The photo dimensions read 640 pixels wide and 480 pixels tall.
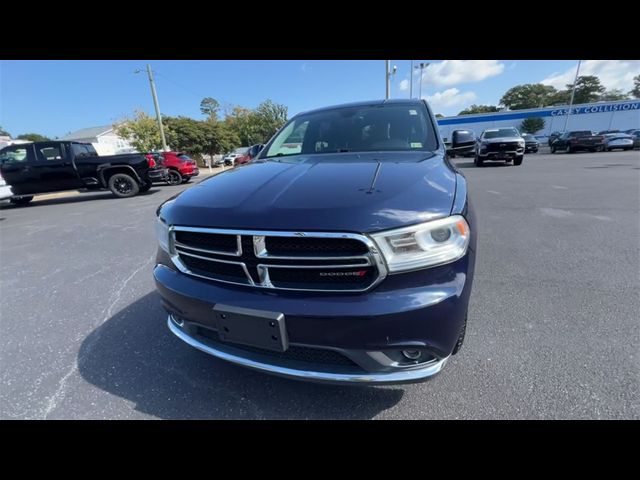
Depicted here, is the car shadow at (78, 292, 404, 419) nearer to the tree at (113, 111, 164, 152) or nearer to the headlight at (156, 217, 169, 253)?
the headlight at (156, 217, 169, 253)

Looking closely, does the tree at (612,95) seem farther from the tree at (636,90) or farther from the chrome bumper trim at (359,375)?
the chrome bumper trim at (359,375)

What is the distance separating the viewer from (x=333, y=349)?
1358mm

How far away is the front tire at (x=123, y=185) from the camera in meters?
10.0

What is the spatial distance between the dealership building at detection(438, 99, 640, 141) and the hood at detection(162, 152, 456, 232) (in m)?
38.0

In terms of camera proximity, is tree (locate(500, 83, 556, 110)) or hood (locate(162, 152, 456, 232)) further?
tree (locate(500, 83, 556, 110))

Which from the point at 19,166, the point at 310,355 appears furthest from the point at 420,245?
the point at 19,166

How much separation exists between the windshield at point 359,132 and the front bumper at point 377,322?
1394mm

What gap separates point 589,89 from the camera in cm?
6188

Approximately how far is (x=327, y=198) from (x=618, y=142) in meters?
29.6

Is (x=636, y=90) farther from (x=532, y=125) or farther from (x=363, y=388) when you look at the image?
(x=363, y=388)

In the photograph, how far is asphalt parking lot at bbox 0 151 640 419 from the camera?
1730 mm

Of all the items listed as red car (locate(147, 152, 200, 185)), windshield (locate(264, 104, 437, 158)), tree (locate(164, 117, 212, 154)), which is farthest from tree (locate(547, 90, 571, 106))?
windshield (locate(264, 104, 437, 158))
